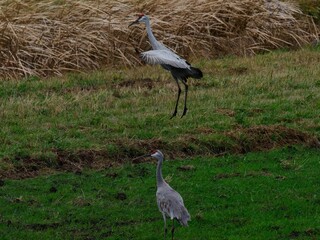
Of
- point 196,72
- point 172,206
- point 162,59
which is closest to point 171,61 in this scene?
point 162,59

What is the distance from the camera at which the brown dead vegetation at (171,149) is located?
10.8m

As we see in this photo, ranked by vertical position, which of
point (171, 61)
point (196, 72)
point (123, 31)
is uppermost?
point (171, 61)

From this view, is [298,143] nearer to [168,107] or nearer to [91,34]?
[168,107]

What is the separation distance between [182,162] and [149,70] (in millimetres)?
5331

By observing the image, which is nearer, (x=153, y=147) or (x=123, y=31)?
(x=153, y=147)

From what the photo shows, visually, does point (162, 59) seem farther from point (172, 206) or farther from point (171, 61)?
point (172, 206)

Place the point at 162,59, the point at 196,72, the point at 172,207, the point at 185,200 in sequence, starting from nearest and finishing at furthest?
the point at 172,207 < the point at 185,200 < the point at 162,59 < the point at 196,72

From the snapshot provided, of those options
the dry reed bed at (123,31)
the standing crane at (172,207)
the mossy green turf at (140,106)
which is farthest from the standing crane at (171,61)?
the dry reed bed at (123,31)

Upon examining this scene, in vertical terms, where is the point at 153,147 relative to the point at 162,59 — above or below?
below

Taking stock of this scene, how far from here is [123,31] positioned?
1703cm

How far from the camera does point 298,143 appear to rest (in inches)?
477

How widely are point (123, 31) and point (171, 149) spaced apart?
19.2ft

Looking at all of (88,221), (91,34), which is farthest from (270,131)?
(91,34)

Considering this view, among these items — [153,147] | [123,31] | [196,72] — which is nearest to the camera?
[153,147]
